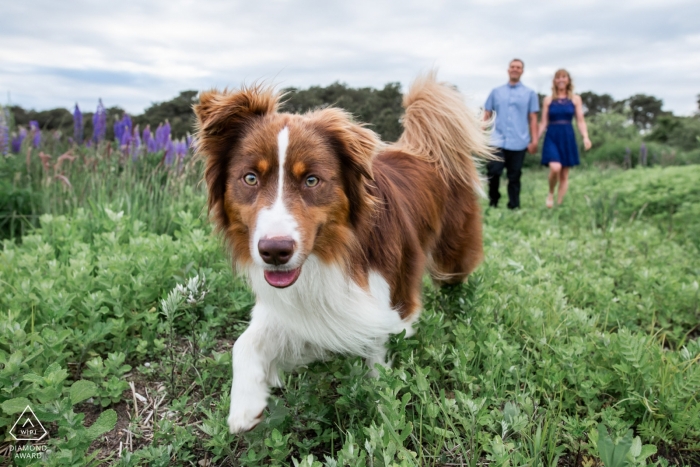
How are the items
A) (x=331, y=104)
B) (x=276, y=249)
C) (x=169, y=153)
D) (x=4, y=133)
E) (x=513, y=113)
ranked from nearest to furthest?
(x=276, y=249) < (x=331, y=104) < (x=4, y=133) < (x=169, y=153) < (x=513, y=113)

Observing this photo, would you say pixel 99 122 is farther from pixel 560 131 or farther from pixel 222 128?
pixel 560 131

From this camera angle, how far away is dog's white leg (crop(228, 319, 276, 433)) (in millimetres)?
2254

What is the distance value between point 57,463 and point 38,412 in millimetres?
252

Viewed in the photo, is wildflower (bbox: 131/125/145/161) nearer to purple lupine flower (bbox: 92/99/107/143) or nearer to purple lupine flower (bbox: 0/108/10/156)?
purple lupine flower (bbox: 92/99/107/143)

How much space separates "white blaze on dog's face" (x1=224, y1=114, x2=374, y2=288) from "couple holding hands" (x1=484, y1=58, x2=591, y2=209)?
22.0 ft

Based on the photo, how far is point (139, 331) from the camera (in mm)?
3242

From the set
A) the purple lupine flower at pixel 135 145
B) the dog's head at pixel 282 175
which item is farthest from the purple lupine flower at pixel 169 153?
the dog's head at pixel 282 175

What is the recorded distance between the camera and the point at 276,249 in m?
2.12

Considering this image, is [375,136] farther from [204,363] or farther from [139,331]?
[139,331]

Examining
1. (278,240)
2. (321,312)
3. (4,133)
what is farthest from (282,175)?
(4,133)

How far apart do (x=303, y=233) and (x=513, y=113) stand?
7.71m

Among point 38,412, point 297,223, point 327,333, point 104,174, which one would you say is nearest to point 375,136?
point 297,223

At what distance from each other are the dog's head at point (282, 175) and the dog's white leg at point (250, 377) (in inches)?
16.2

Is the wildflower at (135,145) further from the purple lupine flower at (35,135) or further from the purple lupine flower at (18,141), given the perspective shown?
the purple lupine flower at (18,141)
